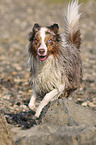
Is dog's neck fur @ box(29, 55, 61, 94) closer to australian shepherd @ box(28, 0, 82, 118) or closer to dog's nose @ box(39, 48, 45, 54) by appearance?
australian shepherd @ box(28, 0, 82, 118)

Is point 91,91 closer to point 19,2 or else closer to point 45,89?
point 45,89

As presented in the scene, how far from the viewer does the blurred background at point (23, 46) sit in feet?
21.2

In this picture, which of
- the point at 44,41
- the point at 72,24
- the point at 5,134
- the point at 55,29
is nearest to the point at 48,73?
the point at 44,41

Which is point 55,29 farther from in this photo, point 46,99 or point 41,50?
point 46,99

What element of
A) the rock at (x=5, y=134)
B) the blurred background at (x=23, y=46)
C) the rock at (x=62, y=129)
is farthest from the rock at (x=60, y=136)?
the blurred background at (x=23, y=46)

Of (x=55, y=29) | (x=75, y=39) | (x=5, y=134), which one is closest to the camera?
(x=5, y=134)

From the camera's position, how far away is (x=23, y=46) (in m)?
12.7

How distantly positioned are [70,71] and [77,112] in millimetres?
1433

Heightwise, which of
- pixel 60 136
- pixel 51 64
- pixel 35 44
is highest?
pixel 35 44

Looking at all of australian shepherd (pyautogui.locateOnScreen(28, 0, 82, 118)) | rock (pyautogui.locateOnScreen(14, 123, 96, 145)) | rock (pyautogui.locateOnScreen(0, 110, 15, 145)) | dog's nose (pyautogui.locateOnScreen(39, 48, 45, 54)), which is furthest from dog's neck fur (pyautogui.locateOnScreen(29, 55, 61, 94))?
rock (pyautogui.locateOnScreen(14, 123, 96, 145))

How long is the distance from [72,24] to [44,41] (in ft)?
4.55

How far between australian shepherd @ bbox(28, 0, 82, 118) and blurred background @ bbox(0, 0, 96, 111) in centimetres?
47

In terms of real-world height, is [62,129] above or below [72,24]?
below

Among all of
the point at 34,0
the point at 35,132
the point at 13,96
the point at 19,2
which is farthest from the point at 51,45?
the point at 34,0
